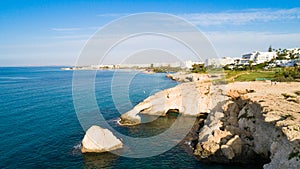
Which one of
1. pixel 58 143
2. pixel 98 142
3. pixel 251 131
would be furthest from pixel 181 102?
pixel 58 143

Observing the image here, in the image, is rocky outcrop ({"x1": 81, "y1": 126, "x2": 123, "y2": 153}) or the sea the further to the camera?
rocky outcrop ({"x1": 81, "y1": 126, "x2": 123, "y2": 153})

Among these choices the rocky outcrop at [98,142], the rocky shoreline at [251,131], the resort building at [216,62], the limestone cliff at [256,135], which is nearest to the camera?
the limestone cliff at [256,135]

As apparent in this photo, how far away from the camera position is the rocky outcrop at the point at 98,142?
23.2 meters

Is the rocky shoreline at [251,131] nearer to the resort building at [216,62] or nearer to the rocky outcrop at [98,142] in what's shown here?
the rocky outcrop at [98,142]

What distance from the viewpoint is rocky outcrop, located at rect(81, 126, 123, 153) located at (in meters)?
23.2

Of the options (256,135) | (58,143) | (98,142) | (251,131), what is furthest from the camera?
(58,143)

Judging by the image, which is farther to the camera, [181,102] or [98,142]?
[181,102]

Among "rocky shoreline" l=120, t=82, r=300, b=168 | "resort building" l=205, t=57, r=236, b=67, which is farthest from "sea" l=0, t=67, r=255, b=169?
"resort building" l=205, t=57, r=236, b=67

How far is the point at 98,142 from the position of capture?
2345 cm

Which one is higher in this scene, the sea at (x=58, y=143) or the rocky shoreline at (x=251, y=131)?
the rocky shoreline at (x=251, y=131)

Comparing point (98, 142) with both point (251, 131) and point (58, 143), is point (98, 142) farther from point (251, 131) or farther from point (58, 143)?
point (251, 131)

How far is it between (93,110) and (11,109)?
13.6 m

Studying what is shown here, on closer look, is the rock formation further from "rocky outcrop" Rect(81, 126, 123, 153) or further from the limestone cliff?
"rocky outcrop" Rect(81, 126, 123, 153)

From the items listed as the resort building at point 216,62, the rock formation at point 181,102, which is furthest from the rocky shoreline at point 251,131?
the resort building at point 216,62
